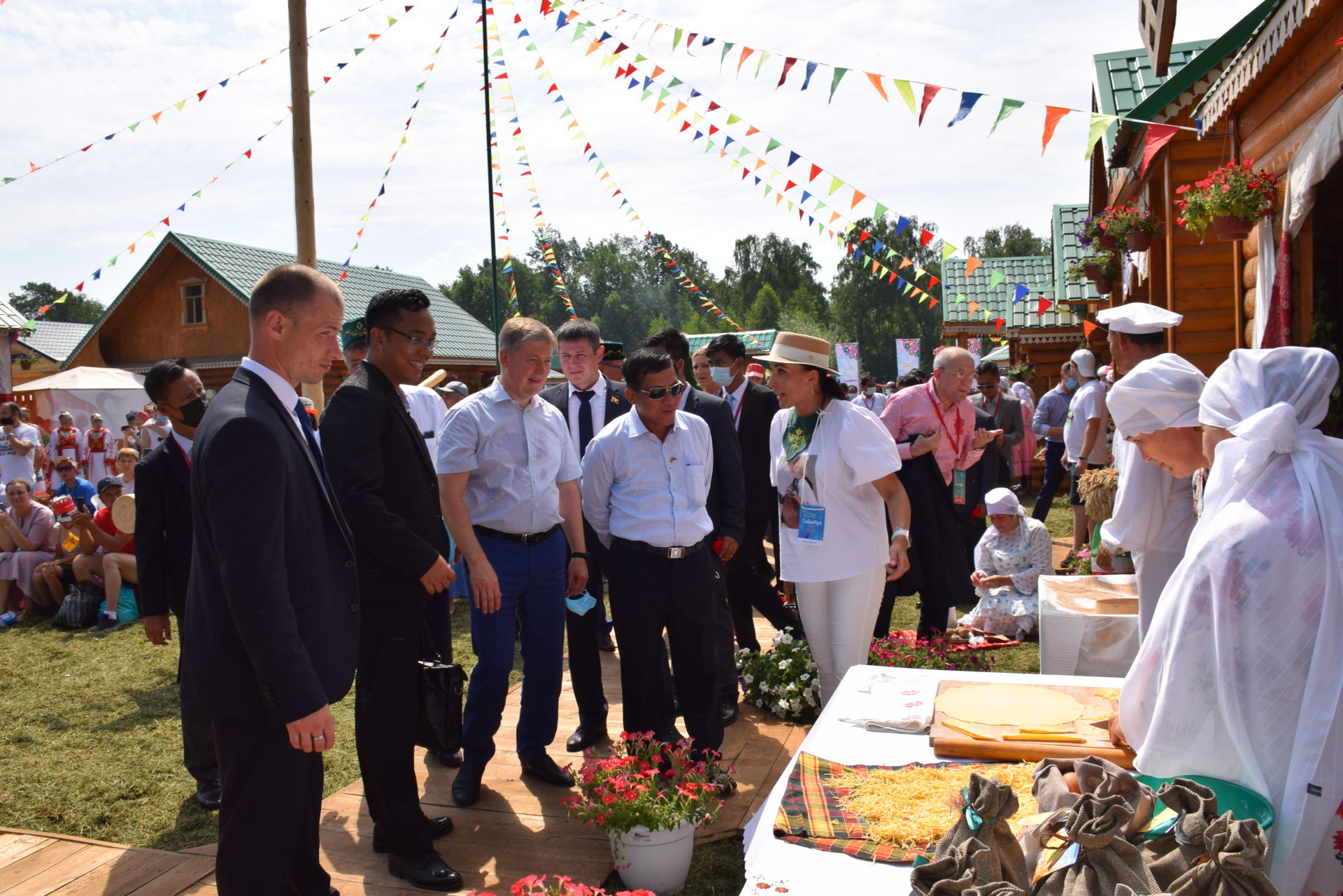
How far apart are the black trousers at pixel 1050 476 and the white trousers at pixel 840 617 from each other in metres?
6.91

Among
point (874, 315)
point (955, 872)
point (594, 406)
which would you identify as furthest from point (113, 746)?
point (874, 315)

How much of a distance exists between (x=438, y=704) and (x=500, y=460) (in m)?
1.05

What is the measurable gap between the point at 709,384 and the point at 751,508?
235 cm

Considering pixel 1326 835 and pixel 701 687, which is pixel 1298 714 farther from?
pixel 701 687

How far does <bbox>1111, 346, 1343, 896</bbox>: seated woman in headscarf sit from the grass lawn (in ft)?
6.32

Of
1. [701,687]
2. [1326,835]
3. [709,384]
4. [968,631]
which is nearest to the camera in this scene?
[1326,835]

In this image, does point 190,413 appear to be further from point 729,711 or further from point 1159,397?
point 1159,397

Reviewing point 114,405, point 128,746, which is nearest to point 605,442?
point 128,746

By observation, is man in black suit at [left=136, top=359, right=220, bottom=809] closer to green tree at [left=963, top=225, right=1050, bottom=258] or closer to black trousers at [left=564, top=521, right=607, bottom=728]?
black trousers at [left=564, top=521, right=607, bottom=728]

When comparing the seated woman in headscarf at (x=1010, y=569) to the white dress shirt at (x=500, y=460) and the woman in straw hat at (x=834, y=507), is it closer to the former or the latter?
the woman in straw hat at (x=834, y=507)

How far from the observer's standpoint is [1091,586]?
4.85m

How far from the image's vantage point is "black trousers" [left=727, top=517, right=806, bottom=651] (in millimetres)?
5684

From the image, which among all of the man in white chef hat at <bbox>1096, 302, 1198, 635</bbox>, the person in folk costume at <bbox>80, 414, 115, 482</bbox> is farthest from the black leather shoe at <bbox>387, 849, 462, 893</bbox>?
the person in folk costume at <bbox>80, 414, 115, 482</bbox>

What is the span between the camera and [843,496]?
4082 millimetres
